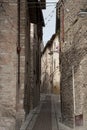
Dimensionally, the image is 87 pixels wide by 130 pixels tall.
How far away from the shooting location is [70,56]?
739 inches

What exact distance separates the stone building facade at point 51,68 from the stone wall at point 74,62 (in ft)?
64.7

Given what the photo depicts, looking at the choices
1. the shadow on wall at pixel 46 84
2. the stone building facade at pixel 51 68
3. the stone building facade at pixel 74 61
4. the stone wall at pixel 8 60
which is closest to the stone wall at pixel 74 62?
the stone building facade at pixel 74 61

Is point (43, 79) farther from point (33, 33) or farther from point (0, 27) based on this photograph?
point (0, 27)

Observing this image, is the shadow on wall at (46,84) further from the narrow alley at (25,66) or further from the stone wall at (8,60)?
the stone wall at (8,60)

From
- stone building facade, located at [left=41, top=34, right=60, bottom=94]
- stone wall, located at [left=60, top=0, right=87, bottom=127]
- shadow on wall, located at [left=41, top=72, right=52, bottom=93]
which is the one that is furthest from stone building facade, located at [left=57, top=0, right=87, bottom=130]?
shadow on wall, located at [left=41, top=72, right=52, bottom=93]

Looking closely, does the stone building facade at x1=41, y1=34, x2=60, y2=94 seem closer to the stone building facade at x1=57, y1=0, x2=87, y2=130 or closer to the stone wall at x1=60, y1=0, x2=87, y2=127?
the stone building facade at x1=57, y1=0, x2=87, y2=130

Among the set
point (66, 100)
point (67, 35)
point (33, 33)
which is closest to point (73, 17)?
point (67, 35)

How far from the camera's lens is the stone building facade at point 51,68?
46.3 meters

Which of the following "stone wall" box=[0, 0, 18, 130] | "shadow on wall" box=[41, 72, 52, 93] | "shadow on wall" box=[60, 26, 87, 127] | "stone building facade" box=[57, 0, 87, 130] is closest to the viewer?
"stone wall" box=[0, 0, 18, 130]

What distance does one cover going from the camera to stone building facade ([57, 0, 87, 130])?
691 inches

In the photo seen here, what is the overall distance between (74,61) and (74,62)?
5 centimetres

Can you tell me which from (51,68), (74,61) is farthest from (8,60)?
(51,68)

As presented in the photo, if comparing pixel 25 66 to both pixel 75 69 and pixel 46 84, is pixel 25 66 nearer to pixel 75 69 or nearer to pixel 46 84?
pixel 75 69

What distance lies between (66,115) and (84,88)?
2211mm
